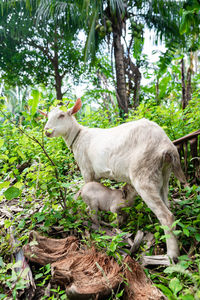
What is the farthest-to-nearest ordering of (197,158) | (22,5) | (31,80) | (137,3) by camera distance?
(31,80) < (22,5) < (137,3) < (197,158)

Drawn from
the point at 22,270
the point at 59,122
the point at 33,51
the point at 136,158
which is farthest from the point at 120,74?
the point at 33,51

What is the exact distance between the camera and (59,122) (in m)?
2.86

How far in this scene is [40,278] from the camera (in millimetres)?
1963

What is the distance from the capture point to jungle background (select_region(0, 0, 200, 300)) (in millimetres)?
2072

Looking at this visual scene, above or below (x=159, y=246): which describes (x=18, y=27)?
above

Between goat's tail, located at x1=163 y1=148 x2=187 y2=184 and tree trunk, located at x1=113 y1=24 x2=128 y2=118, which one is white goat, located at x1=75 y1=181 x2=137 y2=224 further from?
tree trunk, located at x1=113 y1=24 x2=128 y2=118

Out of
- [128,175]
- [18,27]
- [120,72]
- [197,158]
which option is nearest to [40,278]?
[128,175]

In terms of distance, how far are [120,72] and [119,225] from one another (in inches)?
194

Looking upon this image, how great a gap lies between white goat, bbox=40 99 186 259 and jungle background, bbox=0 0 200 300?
192 millimetres

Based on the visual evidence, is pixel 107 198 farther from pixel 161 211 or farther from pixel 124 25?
pixel 124 25

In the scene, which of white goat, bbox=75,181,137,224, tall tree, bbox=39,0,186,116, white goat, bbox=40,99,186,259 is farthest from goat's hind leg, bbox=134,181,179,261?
tall tree, bbox=39,0,186,116

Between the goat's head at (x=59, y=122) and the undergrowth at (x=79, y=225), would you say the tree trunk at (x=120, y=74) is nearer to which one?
the undergrowth at (x=79, y=225)

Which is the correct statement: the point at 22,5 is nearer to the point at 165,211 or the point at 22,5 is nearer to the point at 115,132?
the point at 115,132

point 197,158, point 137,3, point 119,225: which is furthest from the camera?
point 137,3
